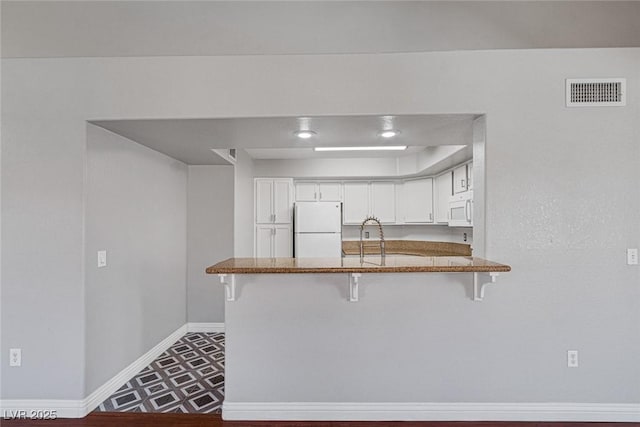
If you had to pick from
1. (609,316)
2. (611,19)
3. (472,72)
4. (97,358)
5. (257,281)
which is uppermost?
(611,19)

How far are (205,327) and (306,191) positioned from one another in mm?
2565

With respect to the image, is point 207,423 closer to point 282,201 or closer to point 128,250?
point 128,250

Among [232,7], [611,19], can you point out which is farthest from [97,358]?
[611,19]

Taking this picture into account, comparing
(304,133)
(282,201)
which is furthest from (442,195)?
(304,133)

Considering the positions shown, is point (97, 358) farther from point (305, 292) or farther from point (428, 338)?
point (428, 338)

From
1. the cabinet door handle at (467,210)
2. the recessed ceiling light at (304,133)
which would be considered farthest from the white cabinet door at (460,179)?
the recessed ceiling light at (304,133)

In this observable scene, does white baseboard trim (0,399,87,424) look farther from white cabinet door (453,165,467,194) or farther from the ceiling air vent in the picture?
white cabinet door (453,165,467,194)

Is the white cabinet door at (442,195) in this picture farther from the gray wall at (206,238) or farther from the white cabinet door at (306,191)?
the gray wall at (206,238)

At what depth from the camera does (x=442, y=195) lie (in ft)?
16.4

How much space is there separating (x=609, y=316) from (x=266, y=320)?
7.56 ft

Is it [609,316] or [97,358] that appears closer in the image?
[609,316]

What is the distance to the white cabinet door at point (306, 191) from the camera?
18.2 ft

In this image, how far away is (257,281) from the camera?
7.64ft

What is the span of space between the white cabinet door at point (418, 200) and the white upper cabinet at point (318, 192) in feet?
3.66
